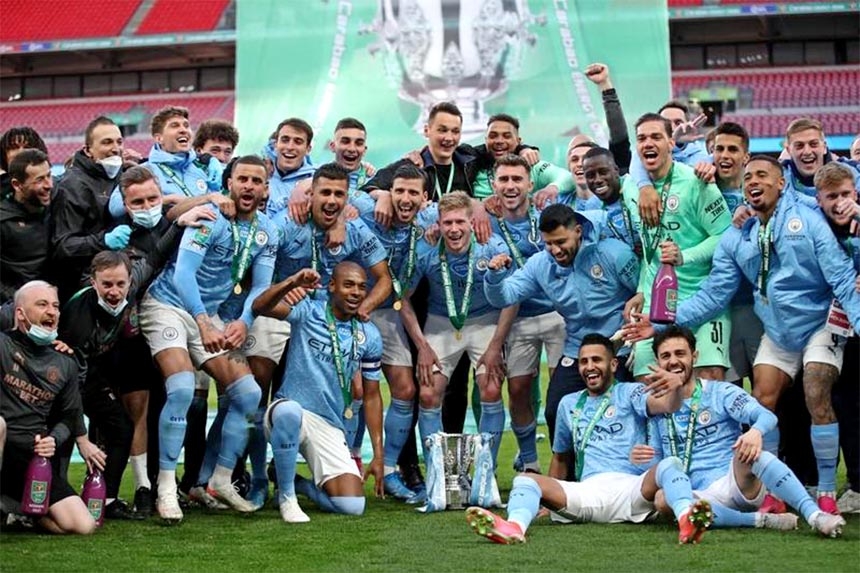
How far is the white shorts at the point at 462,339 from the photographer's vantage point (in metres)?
6.41

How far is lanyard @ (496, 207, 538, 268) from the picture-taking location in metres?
6.36

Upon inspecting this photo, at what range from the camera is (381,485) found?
6.19m

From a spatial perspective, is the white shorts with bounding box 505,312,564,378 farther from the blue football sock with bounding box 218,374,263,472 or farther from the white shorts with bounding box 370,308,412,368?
the blue football sock with bounding box 218,374,263,472

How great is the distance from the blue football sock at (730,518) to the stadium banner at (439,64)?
25.1 ft

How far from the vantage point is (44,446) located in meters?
5.01

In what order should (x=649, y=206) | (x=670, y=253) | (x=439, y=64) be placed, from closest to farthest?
(x=670, y=253)
(x=649, y=206)
(x=439, y=64)

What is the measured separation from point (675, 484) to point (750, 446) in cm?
31

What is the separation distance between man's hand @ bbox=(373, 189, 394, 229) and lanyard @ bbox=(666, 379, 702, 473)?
1728 millimetres

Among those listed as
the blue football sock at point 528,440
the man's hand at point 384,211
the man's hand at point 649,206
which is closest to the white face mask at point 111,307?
the man's hand at point 384,211

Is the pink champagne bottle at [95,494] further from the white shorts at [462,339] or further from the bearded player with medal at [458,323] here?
the white shorts at [462,339]

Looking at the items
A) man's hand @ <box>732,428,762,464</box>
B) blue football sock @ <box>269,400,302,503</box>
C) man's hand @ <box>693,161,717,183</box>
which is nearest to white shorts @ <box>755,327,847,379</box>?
man's hand @ <box>732,428,762,464</box>

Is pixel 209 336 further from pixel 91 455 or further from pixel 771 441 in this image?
pixel 771 441

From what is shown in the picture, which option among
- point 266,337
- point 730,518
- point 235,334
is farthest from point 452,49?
point 730,518

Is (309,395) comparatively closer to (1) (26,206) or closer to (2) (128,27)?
(1) (26,206)
